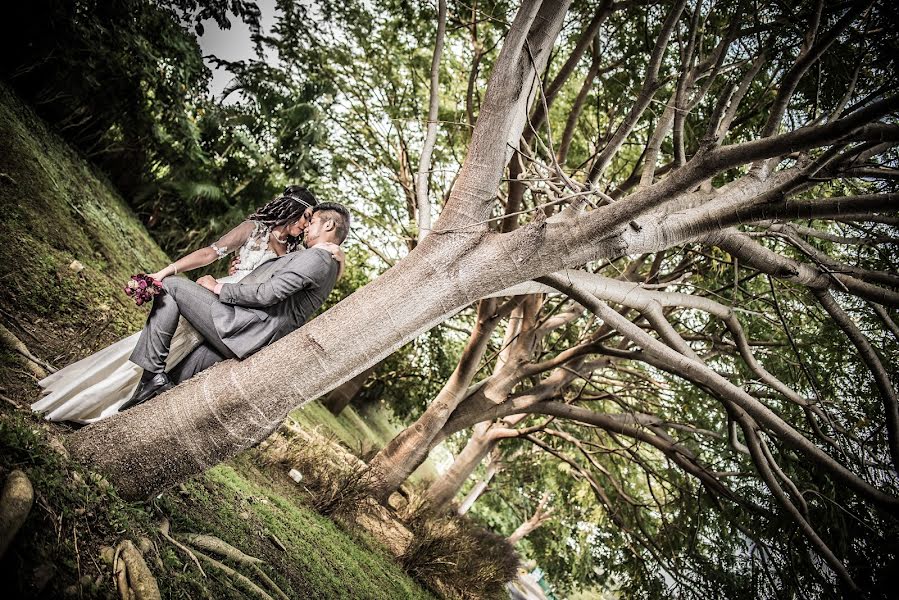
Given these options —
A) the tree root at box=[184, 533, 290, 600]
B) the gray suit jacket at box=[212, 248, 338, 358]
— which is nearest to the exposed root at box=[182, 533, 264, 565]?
the tree root at box=[184, 533, 290, 600]

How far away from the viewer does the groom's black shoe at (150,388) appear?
2885 mm

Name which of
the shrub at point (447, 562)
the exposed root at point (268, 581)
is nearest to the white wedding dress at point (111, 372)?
the exposed root at point (268, 581)

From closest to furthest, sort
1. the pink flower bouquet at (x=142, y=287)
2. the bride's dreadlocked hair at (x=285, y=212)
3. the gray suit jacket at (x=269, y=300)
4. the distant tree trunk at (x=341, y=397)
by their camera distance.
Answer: the pink flower bouquet at (x=142, y=287)
the gray suit jacket at (x=269, y=300)
the bride's dreadlocked hair at (x=285, y=212)
the distant tree trunk at (x=341, y=397)

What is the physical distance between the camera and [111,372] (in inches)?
115

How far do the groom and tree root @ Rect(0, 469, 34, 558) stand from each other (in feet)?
3.10

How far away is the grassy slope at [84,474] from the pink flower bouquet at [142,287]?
81 centimetres

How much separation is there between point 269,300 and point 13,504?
4.57 ft

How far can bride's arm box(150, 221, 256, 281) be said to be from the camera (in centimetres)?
292

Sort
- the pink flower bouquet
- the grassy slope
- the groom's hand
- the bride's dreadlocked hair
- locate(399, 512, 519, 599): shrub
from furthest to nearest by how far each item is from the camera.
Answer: locate(399, 512, 519, 599): shrub < the bride's dreadlocked hair < the groom's hand < the pink flower bouquet < the grassy slope

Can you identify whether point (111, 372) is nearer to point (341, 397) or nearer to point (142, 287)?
point (142, 287)

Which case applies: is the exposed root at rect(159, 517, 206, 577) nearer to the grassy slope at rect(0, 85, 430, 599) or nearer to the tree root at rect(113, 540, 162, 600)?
the grassy slope at rect(0, 85, 430, 599)

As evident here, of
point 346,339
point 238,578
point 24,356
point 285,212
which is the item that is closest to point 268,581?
point 238,578

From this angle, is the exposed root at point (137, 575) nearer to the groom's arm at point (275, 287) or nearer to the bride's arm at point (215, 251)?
the groom's arm at point (275, 287)

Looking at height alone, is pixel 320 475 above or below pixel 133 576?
below
